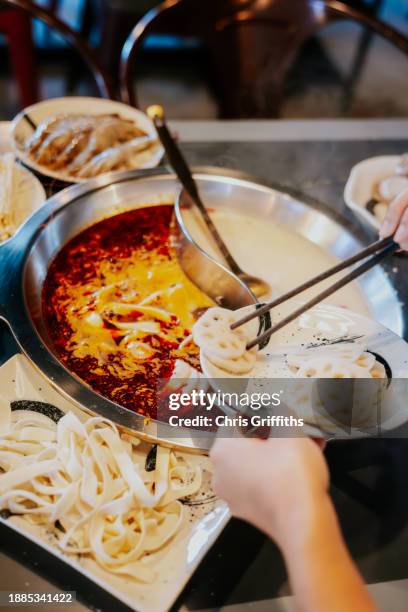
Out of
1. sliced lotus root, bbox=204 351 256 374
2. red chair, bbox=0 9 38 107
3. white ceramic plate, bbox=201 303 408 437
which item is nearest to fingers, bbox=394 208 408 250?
white ceramic plate, bbox=201 303 408 437

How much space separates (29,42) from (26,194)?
67.9 inches

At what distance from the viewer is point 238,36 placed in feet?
10.6

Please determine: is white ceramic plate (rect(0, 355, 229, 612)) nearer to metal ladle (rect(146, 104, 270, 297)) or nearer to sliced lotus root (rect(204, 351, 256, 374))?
sliced lotus root (rect(204, 351, 256, 374))

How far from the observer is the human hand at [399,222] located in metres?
1.49

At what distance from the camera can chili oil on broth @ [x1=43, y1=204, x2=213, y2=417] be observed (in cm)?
155

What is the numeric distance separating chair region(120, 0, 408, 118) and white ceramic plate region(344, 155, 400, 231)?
1030 mm

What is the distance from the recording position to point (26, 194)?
6.61 feet

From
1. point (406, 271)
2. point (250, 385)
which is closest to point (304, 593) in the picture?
point (250, 385)

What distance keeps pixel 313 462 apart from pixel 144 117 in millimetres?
1716

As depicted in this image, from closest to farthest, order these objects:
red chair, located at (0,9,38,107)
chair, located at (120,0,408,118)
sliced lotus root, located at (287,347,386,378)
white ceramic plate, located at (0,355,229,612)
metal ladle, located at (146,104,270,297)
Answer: white ceramic plate, located at (0,355,229,612) → sliced lotus root, located at (287,347,386,378) → metal ladle, located at (146,104,270,297) → chair, located at (120,0,408,118) → red chair, located at (0,9,38,107)

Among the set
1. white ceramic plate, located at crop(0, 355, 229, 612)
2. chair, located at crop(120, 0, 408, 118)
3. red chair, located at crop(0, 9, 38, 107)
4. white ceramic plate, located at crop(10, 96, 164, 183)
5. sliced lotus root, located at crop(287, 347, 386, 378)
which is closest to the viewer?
white ceramic plate, located at crop(0, 355, 229, 612)

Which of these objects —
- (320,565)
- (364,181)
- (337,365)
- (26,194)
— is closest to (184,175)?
(26,194)

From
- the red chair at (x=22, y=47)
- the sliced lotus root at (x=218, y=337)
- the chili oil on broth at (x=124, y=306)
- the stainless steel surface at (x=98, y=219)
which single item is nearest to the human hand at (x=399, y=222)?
the stainless steel surface at (x=98, y=219)

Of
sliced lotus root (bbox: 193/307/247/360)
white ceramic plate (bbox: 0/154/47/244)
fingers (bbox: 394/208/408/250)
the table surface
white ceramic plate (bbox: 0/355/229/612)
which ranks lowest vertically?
the table surface
